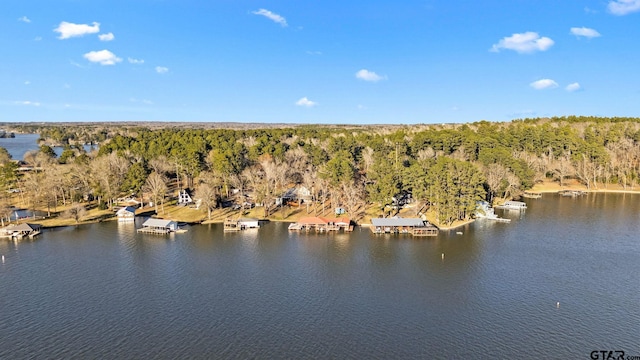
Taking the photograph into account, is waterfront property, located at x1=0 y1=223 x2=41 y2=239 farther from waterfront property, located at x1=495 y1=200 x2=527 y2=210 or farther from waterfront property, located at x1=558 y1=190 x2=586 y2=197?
waterfront property, located at x1=558 y1=190 x2=586 y2=197

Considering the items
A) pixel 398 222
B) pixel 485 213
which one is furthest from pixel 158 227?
pixel 485 213

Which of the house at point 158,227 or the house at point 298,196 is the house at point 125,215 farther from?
the house at point 298,196

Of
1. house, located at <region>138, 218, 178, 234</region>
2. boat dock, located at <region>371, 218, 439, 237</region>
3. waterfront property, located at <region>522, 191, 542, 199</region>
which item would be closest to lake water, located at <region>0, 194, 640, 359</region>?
house, located at <region>138, 218, 178, 234</region>

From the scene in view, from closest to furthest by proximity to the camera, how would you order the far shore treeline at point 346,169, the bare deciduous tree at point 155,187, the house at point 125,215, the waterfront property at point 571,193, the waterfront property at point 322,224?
the waterfront property at point 322,224, the far shore treeline at point 346,169, the house at point 125,215, the bare deciduous tree at point 155,187, the waterfront property at point 571,193

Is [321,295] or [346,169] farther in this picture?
[346,169]

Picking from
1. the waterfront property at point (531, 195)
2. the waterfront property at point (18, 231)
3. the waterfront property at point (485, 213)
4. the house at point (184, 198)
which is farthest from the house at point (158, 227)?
the waterfront property at point (531, 195)

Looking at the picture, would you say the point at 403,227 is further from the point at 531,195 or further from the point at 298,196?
the point at 531,195
